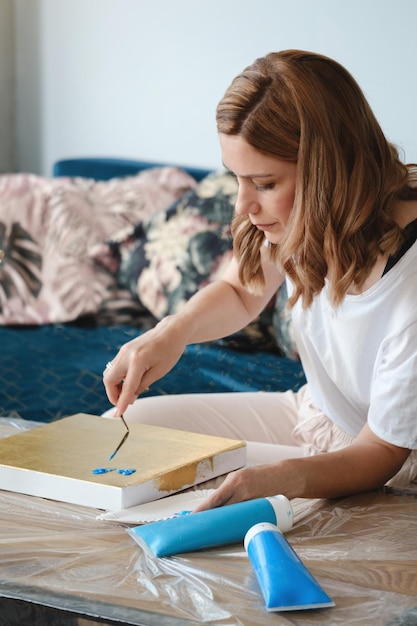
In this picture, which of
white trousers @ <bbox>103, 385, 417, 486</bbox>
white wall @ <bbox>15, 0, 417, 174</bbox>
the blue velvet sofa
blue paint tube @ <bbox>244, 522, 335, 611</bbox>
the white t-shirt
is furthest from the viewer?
white wall @ <bbox>15, 0, 417, 174</bbox>

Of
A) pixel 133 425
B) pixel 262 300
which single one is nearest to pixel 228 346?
pixel 262 300

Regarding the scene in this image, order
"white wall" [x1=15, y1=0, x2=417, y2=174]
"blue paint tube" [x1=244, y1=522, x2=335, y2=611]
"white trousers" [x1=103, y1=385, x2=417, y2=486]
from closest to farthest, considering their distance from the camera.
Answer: "blue paint tube" [x1=244, y1=522, x2=335, y2=611]
"white trousers" [x1=103, y1=385, x2=417, y2=486]
"white wall" [x1=15, y1=0, x2=417, y2=174]

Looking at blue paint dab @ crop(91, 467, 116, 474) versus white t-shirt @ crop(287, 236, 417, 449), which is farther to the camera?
white t-shirt @ crop(287, 236, 417, 449)

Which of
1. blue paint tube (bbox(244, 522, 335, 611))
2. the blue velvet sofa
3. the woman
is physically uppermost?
the woman

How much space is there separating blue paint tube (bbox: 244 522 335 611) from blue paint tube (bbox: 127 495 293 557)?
0.05 m

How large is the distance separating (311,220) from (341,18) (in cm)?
138

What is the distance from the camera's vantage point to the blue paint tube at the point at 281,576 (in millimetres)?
804

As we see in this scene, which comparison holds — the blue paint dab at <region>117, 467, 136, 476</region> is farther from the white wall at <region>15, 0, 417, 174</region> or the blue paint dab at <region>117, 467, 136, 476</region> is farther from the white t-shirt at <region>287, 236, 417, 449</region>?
the white wall at <region>15, 0, 417, 174</region>

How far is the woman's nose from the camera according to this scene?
1.30 meters

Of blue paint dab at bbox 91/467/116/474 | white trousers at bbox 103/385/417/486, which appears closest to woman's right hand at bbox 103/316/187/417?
blue paint dab at bbox 91/467/116/474

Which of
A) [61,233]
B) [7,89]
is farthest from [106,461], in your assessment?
[7,89]

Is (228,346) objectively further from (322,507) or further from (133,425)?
(322,507)

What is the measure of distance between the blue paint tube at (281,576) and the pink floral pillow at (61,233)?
1755mm

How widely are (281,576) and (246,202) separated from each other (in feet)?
2.02
